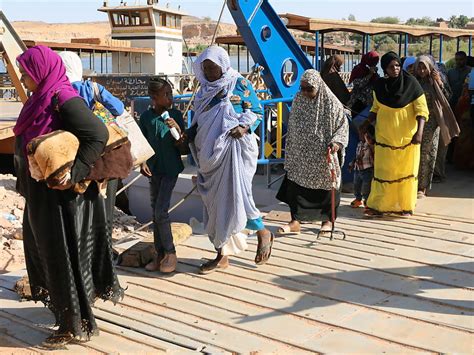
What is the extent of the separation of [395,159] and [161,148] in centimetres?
250

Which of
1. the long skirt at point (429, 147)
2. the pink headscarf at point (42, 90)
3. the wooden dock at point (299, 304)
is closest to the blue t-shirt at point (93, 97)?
the pink headscarf at point (42, 90)

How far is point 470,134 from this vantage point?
8031mm

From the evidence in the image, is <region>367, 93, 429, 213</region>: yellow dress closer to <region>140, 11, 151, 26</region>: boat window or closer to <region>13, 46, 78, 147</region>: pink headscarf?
<region>13, 46, 78, 147</region>: pink headscarf

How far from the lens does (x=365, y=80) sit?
660 centimetres

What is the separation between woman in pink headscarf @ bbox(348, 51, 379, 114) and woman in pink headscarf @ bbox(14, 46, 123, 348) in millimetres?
3949

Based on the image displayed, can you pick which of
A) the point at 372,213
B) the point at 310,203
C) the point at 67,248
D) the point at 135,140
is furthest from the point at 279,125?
the point at 67,248

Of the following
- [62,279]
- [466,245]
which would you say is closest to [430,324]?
[466,245]

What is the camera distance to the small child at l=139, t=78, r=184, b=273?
4223 millimetres

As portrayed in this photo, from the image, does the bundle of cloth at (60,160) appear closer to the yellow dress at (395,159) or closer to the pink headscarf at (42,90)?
the pink headscarf at (42,90)

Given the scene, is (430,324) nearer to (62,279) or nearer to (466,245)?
(466,245)

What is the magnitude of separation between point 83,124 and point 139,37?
24.4 metres

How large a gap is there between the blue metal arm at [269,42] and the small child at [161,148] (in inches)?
98.1

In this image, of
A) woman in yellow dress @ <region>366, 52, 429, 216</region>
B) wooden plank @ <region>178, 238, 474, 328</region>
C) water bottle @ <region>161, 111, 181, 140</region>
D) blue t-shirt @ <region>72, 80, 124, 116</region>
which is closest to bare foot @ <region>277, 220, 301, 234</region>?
wooden plank @ <region>178, 238, 474, 328</region>

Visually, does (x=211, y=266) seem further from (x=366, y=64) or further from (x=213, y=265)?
(x=366, y=64)
